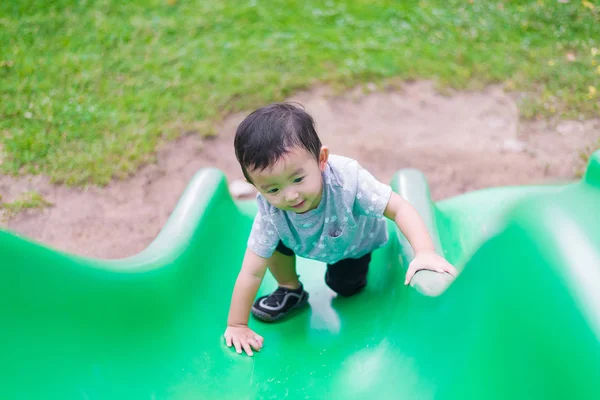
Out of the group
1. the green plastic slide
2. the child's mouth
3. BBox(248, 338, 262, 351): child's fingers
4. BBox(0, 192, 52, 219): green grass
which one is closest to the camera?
the green plastic slide

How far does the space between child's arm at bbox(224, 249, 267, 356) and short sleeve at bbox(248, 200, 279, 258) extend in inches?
0.7

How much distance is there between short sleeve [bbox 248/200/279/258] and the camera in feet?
5.11

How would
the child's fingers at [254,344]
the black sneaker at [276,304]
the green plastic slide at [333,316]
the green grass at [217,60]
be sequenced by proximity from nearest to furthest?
the green plastic slide at [333,316] < the child's fingers at [254,344] < the black sneaker at [276,304] < the green grass at [217,60]

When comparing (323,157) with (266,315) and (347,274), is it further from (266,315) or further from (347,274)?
(266,315)

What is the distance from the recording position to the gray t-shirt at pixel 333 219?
1.51 m

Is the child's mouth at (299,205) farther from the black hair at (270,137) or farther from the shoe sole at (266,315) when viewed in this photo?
the shoe sole at (266,315)

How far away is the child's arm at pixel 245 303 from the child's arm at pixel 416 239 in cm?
35

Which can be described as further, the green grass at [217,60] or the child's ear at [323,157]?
the green grass at [217,60]

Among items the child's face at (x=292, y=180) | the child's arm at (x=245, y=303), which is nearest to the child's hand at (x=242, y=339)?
the child's arm at (x=245, y=303)

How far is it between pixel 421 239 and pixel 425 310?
0.54ft

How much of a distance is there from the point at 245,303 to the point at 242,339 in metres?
0.09

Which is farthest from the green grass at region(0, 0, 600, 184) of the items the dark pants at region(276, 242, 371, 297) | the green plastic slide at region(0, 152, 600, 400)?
the dark pants at region(276, 242, 371, 297)

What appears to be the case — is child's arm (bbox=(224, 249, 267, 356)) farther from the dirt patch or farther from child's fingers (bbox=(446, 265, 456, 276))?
the dirt patch

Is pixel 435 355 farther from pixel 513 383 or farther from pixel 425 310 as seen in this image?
pixel 513 383
